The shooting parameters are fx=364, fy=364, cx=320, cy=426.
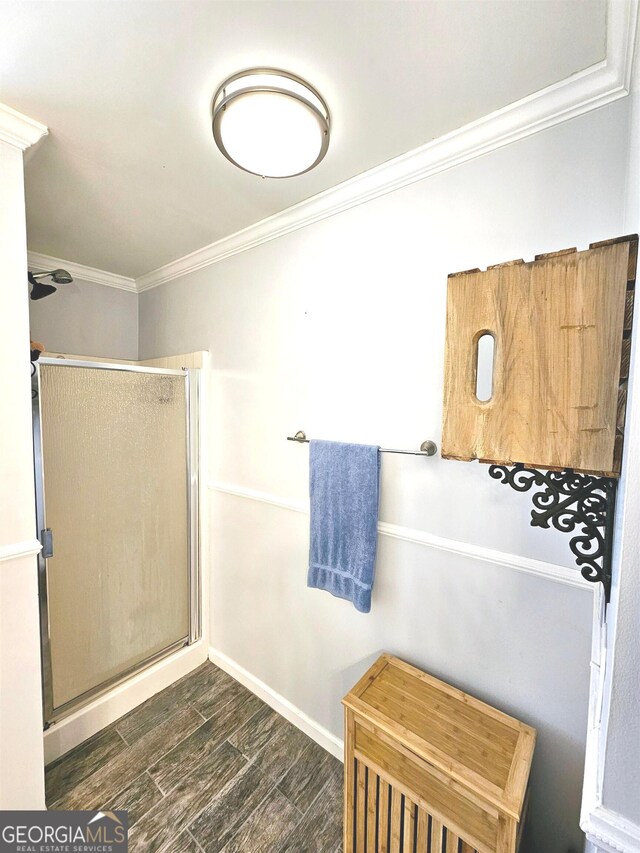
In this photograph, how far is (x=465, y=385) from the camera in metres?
0.71

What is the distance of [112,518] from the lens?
181 cm

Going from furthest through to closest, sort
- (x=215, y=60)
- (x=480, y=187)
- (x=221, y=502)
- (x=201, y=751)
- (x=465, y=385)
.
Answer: (x=221, y=502)
(x=201, y=751)
(x=480, y=187)
(x=215, y=60)
(x=465, y=385)

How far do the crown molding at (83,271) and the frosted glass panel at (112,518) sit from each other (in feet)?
2.94

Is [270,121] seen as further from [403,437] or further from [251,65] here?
[403,437]

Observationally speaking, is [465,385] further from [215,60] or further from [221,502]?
[221,502]

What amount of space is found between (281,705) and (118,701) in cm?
80

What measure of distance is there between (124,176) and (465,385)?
57.9 inches

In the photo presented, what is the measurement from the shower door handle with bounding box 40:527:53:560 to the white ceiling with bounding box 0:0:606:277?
54.5 inches

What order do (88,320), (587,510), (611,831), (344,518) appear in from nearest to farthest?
Result: (611,831), (587,510), (344,518), (88,320)

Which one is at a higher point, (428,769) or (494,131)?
(494,131)

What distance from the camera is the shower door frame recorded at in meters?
1.50

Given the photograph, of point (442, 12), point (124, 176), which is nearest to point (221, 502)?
point (124, 176)

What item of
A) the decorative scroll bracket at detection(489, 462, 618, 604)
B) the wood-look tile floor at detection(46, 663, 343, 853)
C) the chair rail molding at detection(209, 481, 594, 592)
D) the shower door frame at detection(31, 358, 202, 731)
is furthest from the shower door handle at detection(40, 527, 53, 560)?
the decorative scroll bracket at detection(489, 462, 618, 604)

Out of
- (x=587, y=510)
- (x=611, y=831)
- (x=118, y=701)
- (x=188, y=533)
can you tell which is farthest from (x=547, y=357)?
(x=118, y=701)
